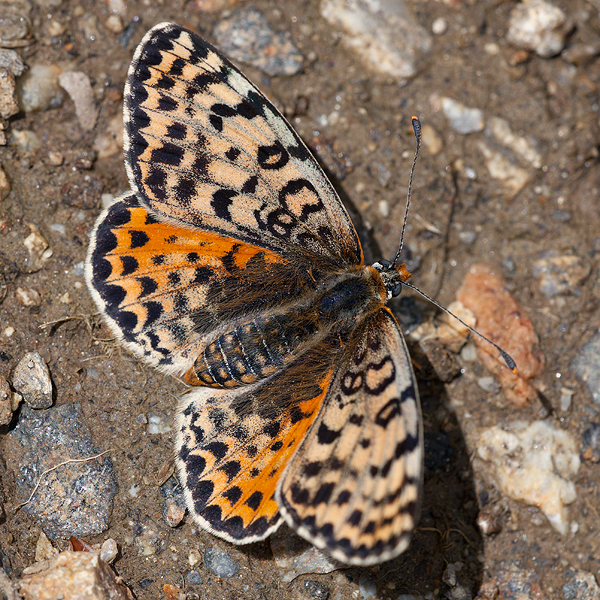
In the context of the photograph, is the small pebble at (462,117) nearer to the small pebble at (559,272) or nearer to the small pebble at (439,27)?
the small pebble at (439,27)

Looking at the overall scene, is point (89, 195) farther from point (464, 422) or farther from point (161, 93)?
point (464, 422)

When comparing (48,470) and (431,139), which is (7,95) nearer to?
(48,470)

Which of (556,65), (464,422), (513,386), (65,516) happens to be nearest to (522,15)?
(556,65)

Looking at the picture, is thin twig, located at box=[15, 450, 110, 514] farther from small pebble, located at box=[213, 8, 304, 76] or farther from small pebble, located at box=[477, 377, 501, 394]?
small pebble, located at box=[213, 8, 304, 76]

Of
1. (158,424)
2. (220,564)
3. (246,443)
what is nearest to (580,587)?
(220,564)

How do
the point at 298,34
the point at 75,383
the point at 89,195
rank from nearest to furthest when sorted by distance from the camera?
the point at 75,383 < the point at 89,195 < the point at 298,34

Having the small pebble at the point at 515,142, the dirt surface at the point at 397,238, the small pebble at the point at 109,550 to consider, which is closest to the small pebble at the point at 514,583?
the dirt surface at the point at 397,238
